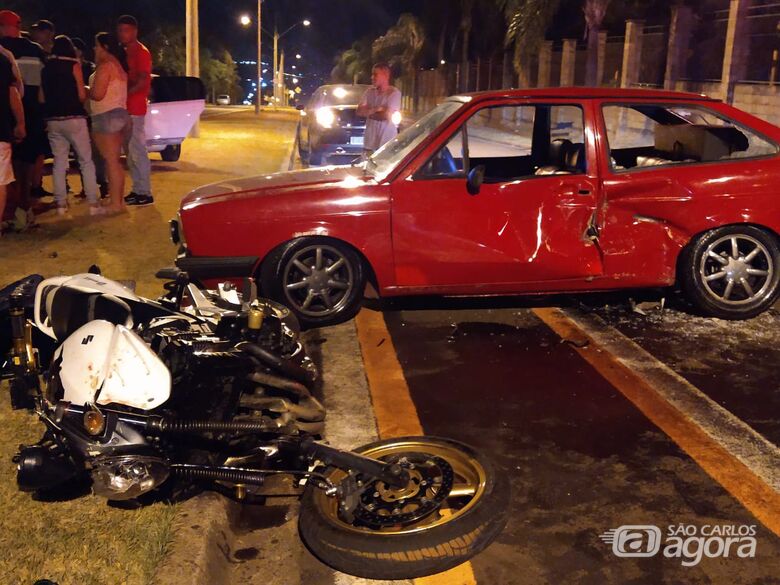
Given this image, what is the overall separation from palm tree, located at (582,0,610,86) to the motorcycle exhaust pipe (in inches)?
1027

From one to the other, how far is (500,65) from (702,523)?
120ft

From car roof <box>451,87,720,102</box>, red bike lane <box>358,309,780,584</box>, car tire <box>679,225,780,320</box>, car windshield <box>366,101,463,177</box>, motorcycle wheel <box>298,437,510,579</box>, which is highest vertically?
car roof <box>451,87,720,102</box>

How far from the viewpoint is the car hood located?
5.84 m

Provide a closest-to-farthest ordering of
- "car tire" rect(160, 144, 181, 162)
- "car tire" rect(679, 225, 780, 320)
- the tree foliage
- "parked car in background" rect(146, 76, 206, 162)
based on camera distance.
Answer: "car tire" rect(679, 225, 780, 320) → "parked car in background" rect(146, 76, 206, 162) → "car tire" rect(160, 144, 181, 162) → the tree foliage

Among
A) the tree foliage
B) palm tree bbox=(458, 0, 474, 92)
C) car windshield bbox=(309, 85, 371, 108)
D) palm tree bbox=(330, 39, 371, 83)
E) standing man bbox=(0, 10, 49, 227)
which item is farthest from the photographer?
palm tree bbox=(330, 39, 371, 83)

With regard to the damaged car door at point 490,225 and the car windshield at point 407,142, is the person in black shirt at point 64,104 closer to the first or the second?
the car windshield at point 407,142

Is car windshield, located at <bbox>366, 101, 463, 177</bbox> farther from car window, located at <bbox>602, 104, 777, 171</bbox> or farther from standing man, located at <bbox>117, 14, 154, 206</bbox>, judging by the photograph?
standing man, located at <bbox>117, 14, 154, 206</bbox>

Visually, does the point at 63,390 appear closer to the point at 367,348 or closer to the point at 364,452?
the point at 364,452

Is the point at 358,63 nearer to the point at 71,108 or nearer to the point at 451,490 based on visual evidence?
the point at 71,108

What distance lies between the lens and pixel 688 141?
647cm

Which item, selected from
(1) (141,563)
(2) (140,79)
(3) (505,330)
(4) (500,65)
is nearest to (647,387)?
(3) (505,330)

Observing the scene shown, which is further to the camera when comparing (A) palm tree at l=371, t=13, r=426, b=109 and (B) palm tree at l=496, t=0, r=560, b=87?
(A) palm tree at l=371, t=13, r=426, b=109

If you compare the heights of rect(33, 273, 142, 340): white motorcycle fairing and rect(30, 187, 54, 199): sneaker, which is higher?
rect(33, 273, 142, 340): white motorcycle fairing

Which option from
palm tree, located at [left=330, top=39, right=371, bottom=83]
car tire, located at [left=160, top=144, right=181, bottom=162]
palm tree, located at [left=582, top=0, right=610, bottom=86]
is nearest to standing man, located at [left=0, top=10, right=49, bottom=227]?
car tire, located at [left=160, top=144, right=181, bottom=162]
